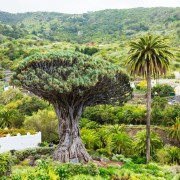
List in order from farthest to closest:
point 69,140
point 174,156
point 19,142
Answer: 1. point 174,156
2. point 19,142
3. point 69,140

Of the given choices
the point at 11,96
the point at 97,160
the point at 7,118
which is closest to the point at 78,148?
the point at 97,160

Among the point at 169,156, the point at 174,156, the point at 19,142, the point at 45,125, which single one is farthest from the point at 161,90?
the point at 19,142

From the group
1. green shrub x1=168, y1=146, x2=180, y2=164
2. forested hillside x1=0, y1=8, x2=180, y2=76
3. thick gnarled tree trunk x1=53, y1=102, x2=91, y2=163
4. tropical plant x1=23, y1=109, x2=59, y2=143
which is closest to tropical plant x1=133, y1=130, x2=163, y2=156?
green shrub x1=168, y1=146, x2=180, y2=164

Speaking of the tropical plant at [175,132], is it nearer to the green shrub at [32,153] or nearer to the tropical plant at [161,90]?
the green shrub at [32,153]

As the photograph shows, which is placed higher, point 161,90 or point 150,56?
point 150,56

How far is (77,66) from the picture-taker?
2806 centimetres

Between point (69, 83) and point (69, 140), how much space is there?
5.57 metres

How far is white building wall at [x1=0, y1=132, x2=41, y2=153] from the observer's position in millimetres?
34844

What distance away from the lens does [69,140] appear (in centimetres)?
2956

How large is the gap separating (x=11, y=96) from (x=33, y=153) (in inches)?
1450

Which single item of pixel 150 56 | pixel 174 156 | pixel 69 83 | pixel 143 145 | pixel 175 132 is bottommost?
pixel 174 156

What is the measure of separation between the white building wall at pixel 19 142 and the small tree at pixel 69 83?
7554 mm

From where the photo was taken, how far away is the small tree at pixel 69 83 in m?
Result: 26.8

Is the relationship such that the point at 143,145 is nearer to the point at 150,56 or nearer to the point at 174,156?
the point at 174,156
